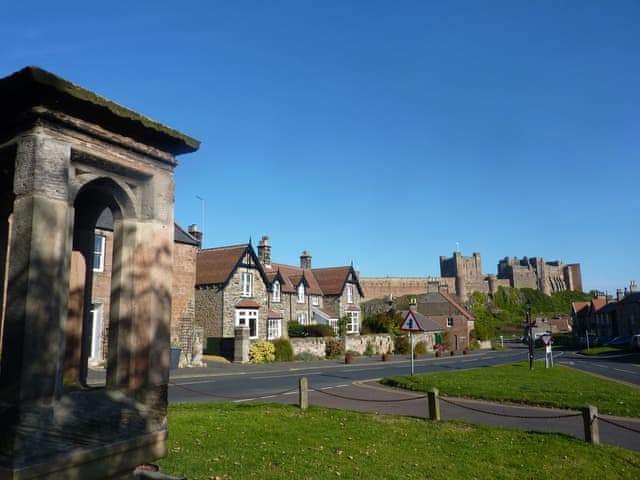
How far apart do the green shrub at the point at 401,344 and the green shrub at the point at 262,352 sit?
17135 mm

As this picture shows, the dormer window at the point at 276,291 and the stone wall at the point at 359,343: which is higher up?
the dormer window at the point at 276,291

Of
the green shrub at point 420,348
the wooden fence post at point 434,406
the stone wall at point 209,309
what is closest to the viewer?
the wooden fence post at point 434,406

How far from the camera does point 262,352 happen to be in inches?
1198

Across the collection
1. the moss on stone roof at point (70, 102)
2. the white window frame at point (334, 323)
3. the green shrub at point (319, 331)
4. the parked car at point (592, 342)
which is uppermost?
the moss on stone roof at point (70, 102)

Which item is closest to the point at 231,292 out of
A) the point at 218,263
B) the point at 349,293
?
the point at 218,263

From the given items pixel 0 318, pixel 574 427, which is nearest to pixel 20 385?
pixel 0 318

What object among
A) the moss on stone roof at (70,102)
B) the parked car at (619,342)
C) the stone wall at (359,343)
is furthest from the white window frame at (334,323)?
the moss on stone roof at (70,102)

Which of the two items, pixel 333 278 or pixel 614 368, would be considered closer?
pixel 614 368

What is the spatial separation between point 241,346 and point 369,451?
22608 millimetres

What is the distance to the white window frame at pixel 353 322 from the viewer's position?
1833 inches

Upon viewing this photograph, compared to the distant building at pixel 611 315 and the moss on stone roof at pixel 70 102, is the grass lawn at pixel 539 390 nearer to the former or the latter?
the moss on stone roof at pixel 70 102

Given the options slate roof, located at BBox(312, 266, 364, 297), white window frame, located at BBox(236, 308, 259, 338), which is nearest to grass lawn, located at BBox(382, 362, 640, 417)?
white window frame, located at BBox(236, 308, 259, 338)

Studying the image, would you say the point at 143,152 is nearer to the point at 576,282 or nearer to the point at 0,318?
the point at 0,318

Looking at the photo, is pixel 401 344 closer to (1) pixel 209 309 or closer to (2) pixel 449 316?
(2) pixel 449 316
